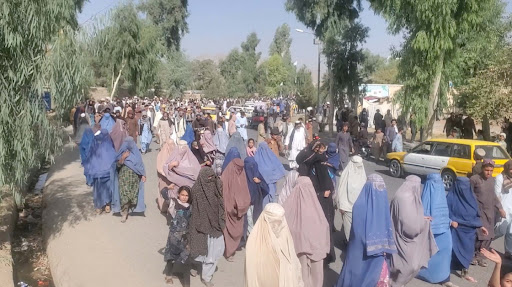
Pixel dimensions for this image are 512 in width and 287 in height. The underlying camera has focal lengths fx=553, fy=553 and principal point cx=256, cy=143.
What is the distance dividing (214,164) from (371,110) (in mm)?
23884

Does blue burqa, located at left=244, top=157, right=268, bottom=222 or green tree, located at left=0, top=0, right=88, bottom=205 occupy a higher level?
green tree, located at left=0, top=0, right=88, bottom=205

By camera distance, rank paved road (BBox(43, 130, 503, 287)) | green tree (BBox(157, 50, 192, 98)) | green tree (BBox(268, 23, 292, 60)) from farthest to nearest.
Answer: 1. green tree (BBox(268, 23, 292, 60))
2. green tree (BBox(157, 50, 192, 98))
3. paved road (BBox(43, 130, 503, 287))

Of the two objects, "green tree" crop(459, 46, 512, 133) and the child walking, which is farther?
"green tree" crop(459, 46, 512, 133)

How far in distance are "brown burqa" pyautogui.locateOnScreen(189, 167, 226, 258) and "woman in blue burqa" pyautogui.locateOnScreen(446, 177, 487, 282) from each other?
291 cm

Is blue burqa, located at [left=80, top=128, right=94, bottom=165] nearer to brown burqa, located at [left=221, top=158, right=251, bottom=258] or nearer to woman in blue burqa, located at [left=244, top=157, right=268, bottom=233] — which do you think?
woman in blue burqa, located at [left=244, top=157, right=268, bottom=233]

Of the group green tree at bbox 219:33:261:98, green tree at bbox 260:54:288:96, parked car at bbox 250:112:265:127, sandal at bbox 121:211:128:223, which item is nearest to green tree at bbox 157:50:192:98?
green tree at bbox 219:33:261:98

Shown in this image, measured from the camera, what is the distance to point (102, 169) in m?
9.69

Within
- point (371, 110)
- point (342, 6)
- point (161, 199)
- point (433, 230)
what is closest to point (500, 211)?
point (433, 230)

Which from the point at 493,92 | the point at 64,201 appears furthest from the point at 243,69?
the point at 64,201

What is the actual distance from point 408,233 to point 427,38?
14736 mm

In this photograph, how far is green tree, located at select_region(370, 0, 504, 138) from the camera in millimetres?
18953

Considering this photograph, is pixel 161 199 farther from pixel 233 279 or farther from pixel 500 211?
pixel 500 211

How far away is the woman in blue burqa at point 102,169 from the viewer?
9.68 meters

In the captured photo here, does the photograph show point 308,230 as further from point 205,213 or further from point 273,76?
point 273,76
